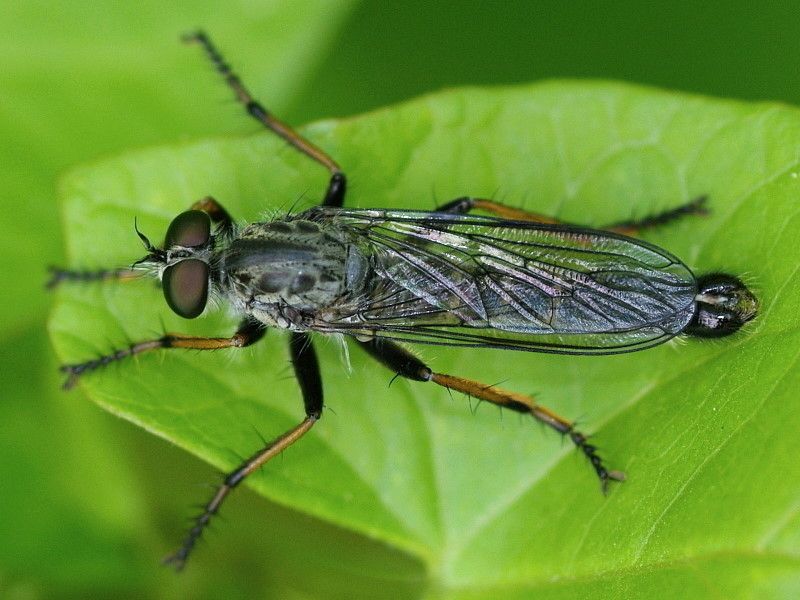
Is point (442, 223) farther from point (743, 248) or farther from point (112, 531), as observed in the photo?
point (112, 531)

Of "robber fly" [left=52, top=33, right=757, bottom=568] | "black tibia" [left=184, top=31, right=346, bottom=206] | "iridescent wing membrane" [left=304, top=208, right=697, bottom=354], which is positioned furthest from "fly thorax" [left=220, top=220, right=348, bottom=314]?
"black tibia" [left=184, top=31, right=346, bottom=206]

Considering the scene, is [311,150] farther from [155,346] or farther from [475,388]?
[475,388]

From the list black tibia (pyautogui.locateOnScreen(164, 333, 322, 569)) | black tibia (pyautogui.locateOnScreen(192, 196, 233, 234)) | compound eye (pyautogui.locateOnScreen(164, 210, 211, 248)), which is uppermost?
black tibia (pyautogui.locateOnScreen(192, 196, 233, 234))

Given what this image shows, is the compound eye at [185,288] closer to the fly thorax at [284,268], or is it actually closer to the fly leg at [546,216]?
the fly thorax at [284,268]

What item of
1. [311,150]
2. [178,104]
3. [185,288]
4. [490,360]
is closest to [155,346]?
[185,288]

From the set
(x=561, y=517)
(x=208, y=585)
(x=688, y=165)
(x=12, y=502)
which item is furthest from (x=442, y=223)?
(x=12, y=502)

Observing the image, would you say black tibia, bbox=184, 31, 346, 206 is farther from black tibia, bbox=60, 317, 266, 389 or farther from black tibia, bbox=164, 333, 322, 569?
black tibia, bbox=60, 317, 266, 389
